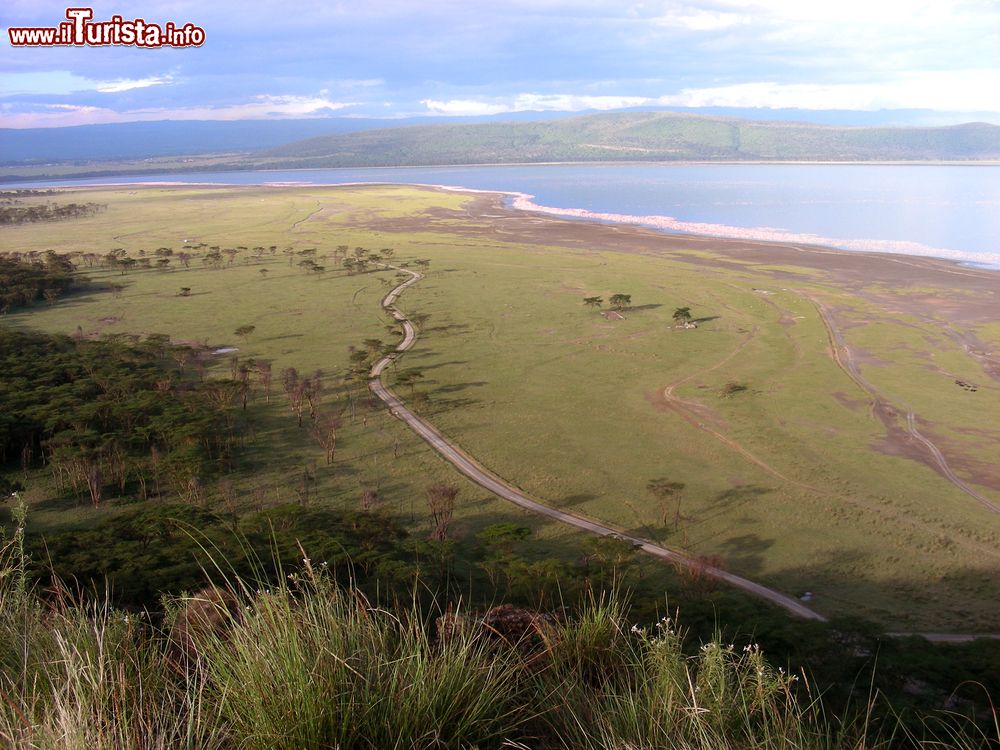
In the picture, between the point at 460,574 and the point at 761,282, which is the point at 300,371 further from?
the point at 761,282

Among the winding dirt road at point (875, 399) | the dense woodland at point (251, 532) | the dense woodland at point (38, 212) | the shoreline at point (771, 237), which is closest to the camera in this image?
the dense woodland at point (251, 532)

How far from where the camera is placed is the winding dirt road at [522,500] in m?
20.5

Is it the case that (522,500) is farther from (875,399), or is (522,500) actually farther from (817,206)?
(817,206)

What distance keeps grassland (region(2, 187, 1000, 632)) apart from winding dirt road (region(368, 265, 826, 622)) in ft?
1.97

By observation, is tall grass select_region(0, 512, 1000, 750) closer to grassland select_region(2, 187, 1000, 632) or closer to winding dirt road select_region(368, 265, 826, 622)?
winding dirt road select_region(368, 265, 826, 622)

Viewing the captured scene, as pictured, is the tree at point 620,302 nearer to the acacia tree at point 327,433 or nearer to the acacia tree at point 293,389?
the acacia tree at point 293,389

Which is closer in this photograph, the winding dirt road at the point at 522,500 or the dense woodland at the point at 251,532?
the dense woodland at the point at 251,532

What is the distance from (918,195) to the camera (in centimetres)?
14350

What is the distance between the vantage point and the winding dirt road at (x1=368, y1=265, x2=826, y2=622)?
20.5 metres

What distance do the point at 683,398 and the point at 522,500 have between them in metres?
13.7

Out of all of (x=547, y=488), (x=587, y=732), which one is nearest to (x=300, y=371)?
(x=547, y=488)

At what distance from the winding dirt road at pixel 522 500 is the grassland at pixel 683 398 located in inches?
23.7

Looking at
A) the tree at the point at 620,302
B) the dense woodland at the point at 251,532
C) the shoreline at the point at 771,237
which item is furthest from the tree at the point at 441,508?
the shoreline at the point at 771,237

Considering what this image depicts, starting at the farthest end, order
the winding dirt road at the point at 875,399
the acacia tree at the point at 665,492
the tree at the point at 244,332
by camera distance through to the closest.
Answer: the tree at the point at 244,332, the winding dirt road at the point at 875,399, the acacia tree at the point at 665,492
